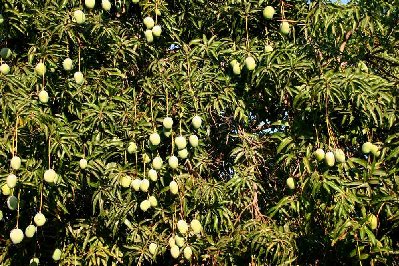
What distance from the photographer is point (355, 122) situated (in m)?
2.78

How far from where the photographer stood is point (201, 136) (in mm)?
3051

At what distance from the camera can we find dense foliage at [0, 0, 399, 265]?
8.46 ft

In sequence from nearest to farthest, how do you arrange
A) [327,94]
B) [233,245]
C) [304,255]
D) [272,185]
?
[327,94] < [233,245] < [304,255] < [272,185]

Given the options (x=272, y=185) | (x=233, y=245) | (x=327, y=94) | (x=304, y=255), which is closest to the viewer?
(x=327, y=94)

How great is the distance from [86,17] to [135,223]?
1113mm

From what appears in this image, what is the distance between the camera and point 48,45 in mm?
2988

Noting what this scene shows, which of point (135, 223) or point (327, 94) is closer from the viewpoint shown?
point (327, 94)

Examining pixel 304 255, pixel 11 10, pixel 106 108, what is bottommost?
pixel 304 255

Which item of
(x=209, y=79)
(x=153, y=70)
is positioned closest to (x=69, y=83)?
(x=153, y=70)

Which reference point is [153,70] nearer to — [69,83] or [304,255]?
[69,83]

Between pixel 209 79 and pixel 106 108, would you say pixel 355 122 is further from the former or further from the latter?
pixel 106 108

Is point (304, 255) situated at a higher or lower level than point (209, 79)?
lower

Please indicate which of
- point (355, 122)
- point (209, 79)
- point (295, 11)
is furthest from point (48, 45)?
point (355, 122)

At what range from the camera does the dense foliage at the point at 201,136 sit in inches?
102
